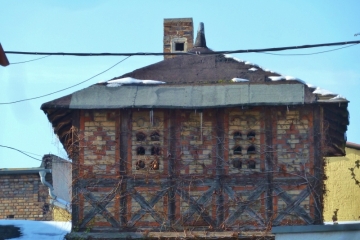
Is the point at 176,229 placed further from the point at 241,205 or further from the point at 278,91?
the point at 278,91

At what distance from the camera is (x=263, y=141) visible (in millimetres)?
16609

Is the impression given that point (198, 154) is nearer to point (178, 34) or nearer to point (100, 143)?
point (100, 143)

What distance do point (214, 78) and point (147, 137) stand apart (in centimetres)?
193

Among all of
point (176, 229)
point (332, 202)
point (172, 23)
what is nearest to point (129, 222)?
point (176, 229)

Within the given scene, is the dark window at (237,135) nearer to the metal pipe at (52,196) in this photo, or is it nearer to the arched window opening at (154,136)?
the arched window opening at (154,136)

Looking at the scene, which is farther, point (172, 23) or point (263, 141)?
point (172, 23)

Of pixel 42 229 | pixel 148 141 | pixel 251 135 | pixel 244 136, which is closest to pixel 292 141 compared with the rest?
pixel 251 135

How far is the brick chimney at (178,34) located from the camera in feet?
65.3

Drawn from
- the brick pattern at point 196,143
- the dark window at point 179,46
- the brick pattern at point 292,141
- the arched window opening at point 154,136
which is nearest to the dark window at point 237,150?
the brick pattern at point 196,143

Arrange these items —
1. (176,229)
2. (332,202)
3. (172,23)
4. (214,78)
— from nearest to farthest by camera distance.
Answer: (176,229)
(214,78)
(172,23)
(332,202)

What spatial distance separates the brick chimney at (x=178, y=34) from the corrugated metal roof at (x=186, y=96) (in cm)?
319

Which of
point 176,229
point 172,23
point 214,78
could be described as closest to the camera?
point 176,229

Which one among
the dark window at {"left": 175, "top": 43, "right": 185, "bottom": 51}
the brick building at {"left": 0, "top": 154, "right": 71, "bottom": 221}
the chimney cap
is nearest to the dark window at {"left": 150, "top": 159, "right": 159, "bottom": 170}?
the chimney cap

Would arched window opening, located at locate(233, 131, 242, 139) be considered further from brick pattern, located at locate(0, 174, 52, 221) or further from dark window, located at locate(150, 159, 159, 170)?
brick pattern, located at locate(0, 174, 52, 221)
